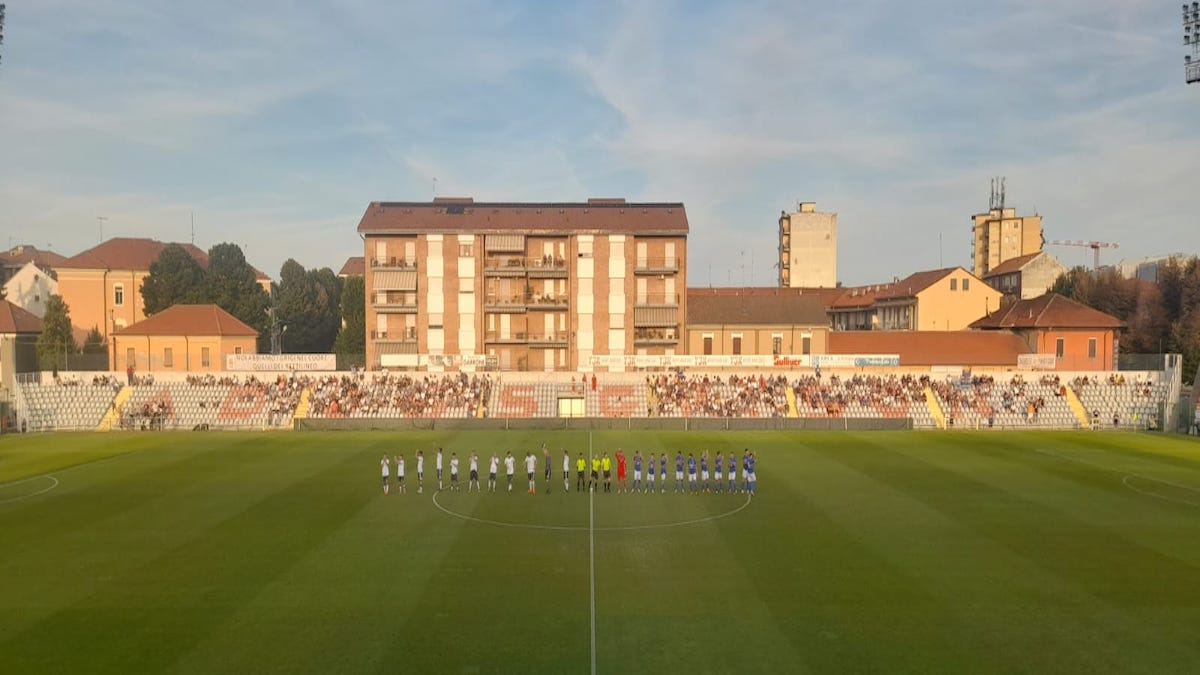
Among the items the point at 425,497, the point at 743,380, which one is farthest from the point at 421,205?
the point at 425,497

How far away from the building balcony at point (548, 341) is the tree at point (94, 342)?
42.0 metres

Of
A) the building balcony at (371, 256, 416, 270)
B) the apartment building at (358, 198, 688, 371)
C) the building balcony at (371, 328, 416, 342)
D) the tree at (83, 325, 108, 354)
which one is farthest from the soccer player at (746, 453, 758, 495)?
the tree at (83, 325, 108, 354)

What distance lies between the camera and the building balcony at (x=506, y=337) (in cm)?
6575

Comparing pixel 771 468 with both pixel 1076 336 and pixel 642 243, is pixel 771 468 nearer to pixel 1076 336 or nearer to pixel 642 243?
pixel 642 243

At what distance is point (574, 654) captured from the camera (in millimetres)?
14742

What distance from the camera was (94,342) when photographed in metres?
80.8

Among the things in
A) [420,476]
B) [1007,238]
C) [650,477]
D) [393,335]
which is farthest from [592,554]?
[1007,238]

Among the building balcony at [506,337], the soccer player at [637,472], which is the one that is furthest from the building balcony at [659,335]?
the soccer player at [637,472]

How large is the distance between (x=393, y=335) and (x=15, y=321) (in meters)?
40.6

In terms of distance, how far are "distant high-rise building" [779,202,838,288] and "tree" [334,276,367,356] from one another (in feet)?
189

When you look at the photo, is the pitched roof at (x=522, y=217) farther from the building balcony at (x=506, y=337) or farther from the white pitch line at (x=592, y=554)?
the white pitch line at (x=592, y=554)

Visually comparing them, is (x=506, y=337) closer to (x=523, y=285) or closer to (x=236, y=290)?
(x=523, y=285)

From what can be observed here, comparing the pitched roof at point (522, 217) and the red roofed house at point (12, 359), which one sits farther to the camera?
the pitched roof at point (522, 217)

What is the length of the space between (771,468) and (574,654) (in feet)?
72.4
